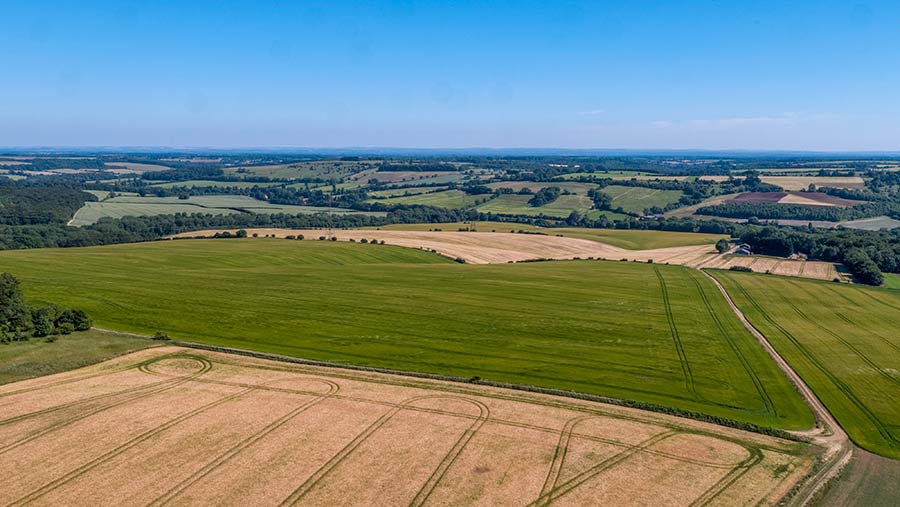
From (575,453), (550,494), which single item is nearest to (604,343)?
(575,453)

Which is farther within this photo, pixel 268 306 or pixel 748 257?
pixel 748 257

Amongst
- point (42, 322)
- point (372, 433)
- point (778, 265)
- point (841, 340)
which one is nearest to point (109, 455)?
point (372, 433)

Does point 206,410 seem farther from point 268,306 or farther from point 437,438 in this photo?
point 268,306

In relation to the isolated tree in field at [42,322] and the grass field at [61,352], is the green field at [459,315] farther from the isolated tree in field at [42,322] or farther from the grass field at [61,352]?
the isolated tree in field at [42,322]

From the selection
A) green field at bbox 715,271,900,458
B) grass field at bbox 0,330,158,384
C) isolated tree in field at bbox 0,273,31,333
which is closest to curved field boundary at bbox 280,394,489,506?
green field at bbox 715,271,900,458

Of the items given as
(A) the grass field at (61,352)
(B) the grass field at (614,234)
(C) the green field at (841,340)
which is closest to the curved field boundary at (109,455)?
(A) the grass field at (61,352)

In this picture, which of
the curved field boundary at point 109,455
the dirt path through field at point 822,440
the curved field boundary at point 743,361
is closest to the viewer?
the curved field boundary at point 109,455

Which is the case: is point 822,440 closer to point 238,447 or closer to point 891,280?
point 238,447
